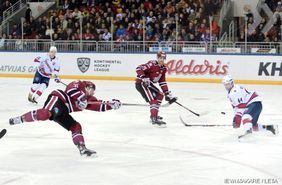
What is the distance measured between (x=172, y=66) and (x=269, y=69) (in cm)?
263

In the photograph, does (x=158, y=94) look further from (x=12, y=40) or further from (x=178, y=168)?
(x=12, y=40)

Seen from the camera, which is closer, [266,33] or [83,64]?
[266,33]

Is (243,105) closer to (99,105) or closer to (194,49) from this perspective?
(99,105)

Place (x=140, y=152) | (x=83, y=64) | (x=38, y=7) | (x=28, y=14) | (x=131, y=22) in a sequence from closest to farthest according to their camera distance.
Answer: (x=140, y=152) → (x=83, y=64) → (x=131, y=22) → (x=28, y=14) → (x=38, y=7)

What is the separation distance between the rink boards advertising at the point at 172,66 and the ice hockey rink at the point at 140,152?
482cm

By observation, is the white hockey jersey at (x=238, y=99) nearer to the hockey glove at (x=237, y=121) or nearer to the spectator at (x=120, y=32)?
the hockey glove at (x=237, y=121)

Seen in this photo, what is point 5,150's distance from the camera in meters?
6.55

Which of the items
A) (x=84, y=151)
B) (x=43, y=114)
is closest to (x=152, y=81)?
(x=84, y=151)

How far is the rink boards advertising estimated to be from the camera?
14.9m

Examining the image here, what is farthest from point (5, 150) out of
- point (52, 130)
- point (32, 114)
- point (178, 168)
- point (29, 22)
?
point (29, 22)

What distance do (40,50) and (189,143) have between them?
1101cm

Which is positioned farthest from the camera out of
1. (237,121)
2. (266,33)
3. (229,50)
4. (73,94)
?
(266,33)

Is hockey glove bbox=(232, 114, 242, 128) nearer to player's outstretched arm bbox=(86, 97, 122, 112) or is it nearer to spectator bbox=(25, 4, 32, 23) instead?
player's outstretched arm bbox=(86, 97, 122, 112)

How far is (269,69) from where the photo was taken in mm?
14844
